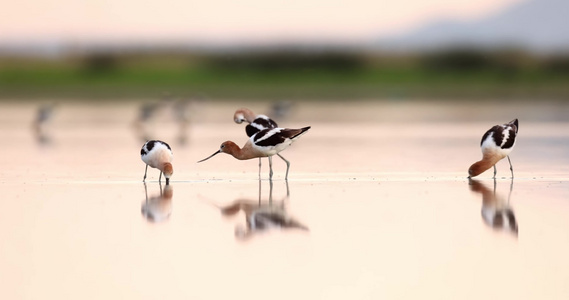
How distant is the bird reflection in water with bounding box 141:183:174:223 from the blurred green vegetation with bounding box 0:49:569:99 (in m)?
33.6

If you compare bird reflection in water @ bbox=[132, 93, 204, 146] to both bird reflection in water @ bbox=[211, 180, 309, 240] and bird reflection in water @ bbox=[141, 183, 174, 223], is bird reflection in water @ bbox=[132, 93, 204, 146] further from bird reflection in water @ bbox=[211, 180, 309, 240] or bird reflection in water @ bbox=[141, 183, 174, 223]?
bird reflection in water @ bbox=[211, 180, 309, 240]

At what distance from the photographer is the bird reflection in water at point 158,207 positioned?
1027cm

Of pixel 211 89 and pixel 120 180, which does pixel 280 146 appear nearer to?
pixel 120 180

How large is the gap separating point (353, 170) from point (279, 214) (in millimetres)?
4233

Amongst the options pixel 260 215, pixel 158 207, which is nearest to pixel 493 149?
pixel 260 215

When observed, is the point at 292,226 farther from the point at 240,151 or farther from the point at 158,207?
the point at 240,151

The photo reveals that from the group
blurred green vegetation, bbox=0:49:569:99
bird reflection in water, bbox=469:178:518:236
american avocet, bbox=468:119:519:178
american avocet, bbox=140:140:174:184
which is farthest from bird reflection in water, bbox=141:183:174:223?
blurred green vegetation, bbox=0:49:569:99

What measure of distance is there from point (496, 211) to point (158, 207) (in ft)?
10.1

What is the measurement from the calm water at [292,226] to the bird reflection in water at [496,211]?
25mm

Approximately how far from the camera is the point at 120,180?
44.0 ft

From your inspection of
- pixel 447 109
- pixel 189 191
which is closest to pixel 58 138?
pixel 189 191

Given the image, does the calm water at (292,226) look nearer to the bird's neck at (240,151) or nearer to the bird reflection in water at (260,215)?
the bird reflection in water at (260,215)

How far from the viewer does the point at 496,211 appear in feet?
34.7

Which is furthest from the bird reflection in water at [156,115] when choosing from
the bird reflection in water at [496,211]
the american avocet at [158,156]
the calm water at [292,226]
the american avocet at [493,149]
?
the bird reflection in water at [496,211]
